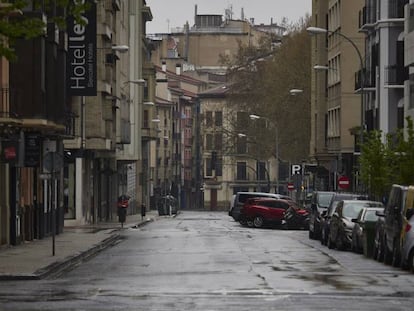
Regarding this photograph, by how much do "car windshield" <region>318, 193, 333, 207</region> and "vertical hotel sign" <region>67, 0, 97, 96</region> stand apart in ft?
33.2

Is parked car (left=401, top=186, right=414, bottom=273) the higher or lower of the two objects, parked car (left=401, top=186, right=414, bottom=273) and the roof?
the lower

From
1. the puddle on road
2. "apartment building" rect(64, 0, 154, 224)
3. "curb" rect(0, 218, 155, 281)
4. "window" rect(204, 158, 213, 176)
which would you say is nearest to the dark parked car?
"curb" rect(0, 218, 155, 281)

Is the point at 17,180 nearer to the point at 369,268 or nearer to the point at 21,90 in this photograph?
the point at 21,90

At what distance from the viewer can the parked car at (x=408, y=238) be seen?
94.7ft

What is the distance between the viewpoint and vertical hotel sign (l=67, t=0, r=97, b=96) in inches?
2218

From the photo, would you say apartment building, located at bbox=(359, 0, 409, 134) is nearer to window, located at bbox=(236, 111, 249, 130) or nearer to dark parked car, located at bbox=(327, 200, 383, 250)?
dark parked car, located at bbox=(327, 200, 383, 250)

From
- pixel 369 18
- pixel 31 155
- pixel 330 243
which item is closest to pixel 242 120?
pixel 369 18

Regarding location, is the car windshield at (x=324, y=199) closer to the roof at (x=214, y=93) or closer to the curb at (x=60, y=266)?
the curb at (x=60, y=266)

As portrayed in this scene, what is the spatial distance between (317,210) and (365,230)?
15125 mm

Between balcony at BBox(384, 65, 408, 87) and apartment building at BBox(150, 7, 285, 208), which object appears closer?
balcony at BBox(384, 65, 408, 87)

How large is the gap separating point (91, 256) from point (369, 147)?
60.4 feet

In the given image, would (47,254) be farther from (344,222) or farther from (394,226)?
(344,222)

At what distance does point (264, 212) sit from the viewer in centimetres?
6800

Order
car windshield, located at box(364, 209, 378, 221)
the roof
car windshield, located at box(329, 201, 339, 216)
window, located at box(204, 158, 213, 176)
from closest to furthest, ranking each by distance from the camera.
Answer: car windshield, located at box(364, 209, 378, 221), car windshield, located at box(329, 201, 339, 216), the roof, window, located at box(204, 158, 213, 176)
